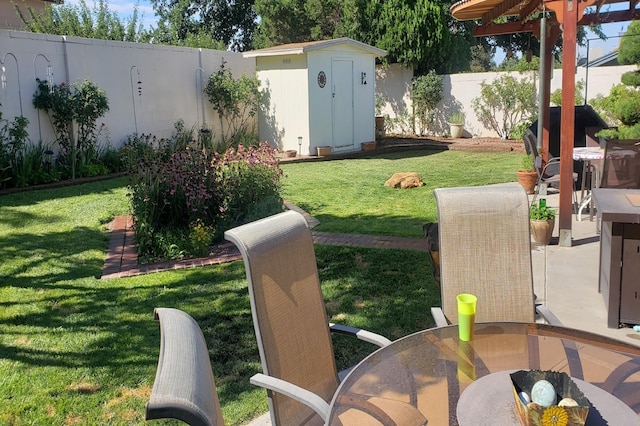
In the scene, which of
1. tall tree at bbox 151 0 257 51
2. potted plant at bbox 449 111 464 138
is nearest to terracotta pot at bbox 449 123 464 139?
potted plant at bbox 449 111 464 138

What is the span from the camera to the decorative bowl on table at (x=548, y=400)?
5.08 ft

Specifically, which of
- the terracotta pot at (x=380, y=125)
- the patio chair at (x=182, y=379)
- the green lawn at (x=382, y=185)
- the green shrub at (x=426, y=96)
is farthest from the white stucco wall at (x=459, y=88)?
the patio chair at (x=182, y=379)

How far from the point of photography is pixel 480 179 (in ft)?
33.3

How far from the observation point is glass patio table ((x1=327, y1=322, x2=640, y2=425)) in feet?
6.27

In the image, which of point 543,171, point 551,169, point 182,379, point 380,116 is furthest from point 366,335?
point 380,116

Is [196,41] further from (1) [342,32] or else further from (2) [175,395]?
(2) [175,395]

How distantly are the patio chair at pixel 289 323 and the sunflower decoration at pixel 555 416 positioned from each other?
1.74ft

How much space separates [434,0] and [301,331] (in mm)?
17476

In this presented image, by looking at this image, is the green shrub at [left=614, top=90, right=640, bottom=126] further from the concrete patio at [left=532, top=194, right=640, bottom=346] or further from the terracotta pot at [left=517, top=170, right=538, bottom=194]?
the concrete patio at [left=532, top=194, right=640, bottom=346]

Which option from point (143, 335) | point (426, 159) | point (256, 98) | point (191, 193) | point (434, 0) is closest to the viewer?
point (143, 335)

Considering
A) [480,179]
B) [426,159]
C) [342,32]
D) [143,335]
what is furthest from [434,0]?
[143,335]

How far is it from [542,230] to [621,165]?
1.05m

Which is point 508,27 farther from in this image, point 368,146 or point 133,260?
point 133,260

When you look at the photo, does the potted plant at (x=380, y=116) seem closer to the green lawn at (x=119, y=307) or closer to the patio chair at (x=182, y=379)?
the green lawn at (x=119, y=307)
